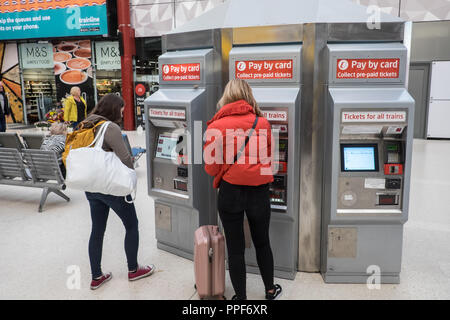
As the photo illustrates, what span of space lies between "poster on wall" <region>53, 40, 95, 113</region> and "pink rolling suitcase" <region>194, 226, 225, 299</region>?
11.8m

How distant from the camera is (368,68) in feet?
9.21

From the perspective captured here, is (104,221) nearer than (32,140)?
Yes

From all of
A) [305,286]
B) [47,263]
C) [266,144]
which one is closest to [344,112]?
[266,144]

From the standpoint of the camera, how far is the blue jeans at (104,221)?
2729 millimetres

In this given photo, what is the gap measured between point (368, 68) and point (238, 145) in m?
1.19

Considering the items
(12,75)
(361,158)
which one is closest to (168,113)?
(361,158)

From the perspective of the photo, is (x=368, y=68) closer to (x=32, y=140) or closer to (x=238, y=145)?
(x=238, y=145)

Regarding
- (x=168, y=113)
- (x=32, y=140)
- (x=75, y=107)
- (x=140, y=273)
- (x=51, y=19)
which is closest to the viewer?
(x=140, y=273)

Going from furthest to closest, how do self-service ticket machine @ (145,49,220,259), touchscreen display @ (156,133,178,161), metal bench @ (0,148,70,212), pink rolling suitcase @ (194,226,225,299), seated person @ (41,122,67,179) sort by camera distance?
seated person @ (41,122,67,179)
metal bench @ (0,148,70,212)
touchscreen display @ (156,133,178,161)
self-service ticket machine @ (145,49,220,259)
pink rolling suitcase @ (194,226,225,299)

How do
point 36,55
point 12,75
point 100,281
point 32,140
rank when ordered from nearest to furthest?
point 100,281 → point 32,140 → point 36,55 → point 12,75

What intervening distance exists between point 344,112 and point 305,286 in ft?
4.43

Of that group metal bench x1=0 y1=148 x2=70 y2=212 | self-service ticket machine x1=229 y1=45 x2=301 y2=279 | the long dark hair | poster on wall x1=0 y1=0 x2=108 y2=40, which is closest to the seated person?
→ metal bench x1=0 y1=148 x2=70 y2=212

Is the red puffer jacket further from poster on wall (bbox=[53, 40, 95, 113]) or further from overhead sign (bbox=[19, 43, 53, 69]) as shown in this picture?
overhead sign (bbox=[19, 43, 53, 69])

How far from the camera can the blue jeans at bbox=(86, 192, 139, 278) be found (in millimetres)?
2729
